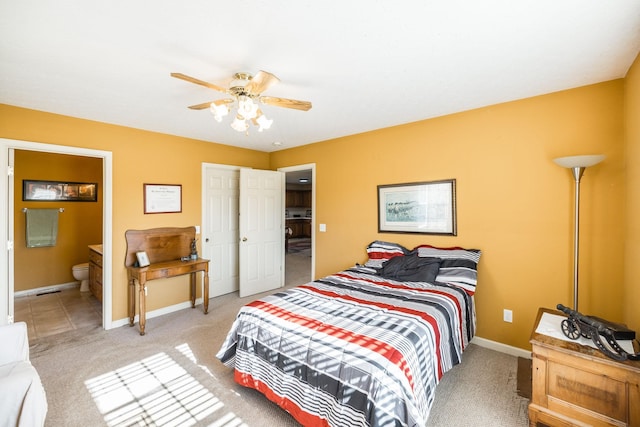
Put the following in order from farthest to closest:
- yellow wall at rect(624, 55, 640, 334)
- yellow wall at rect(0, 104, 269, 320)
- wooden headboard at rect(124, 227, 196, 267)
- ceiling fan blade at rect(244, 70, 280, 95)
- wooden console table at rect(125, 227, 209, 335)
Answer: wooden headboard at rect(124, 227, 196, 267) < wooden console table at rect(125, 227, 209, 335) < yellow wall at rect(0, 104, 269, 320) < yellow wall at rect(624, 55, 640, 334) < ceiling fan blade at rect(244, 70, 280, 95)

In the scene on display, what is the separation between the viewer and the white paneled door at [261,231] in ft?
14.3

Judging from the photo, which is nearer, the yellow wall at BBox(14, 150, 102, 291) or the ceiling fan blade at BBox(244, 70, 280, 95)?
the ceiling fan blade at BBox(244, 70, 280, 95)

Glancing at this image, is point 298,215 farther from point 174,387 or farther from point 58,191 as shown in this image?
point 174,387

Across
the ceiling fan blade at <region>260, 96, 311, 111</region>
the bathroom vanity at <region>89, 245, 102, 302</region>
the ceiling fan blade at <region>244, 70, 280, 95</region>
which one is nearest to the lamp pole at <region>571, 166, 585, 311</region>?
the ceiling fan blade at <region>260, 96, 311, 111</region>

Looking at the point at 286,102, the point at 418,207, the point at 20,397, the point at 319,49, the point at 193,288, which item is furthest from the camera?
the point at 193,288

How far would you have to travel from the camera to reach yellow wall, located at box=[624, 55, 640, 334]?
1.82m

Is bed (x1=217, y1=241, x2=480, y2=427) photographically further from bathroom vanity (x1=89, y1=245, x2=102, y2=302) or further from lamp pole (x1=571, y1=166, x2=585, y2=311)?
bathroom vanity (x1=89, y1=245, x2=102, y2=302)

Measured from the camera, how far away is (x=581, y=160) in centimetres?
206

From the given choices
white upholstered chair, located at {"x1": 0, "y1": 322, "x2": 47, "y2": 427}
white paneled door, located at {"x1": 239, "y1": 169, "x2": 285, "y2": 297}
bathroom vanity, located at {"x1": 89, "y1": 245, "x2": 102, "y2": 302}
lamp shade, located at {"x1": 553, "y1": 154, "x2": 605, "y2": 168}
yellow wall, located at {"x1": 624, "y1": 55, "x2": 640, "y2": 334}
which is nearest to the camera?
white upholstered chair, located at {"x1": 0, "y1": 322, "x2": 47, "y2": 427}

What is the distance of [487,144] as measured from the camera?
9.13 feet

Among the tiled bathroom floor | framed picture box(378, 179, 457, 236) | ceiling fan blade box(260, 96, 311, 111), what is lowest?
the tiled bathroom floor

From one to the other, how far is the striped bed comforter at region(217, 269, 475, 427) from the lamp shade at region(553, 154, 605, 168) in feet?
4.35

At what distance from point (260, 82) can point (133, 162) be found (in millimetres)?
2576

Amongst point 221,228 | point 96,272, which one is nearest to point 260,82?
point 221,228
